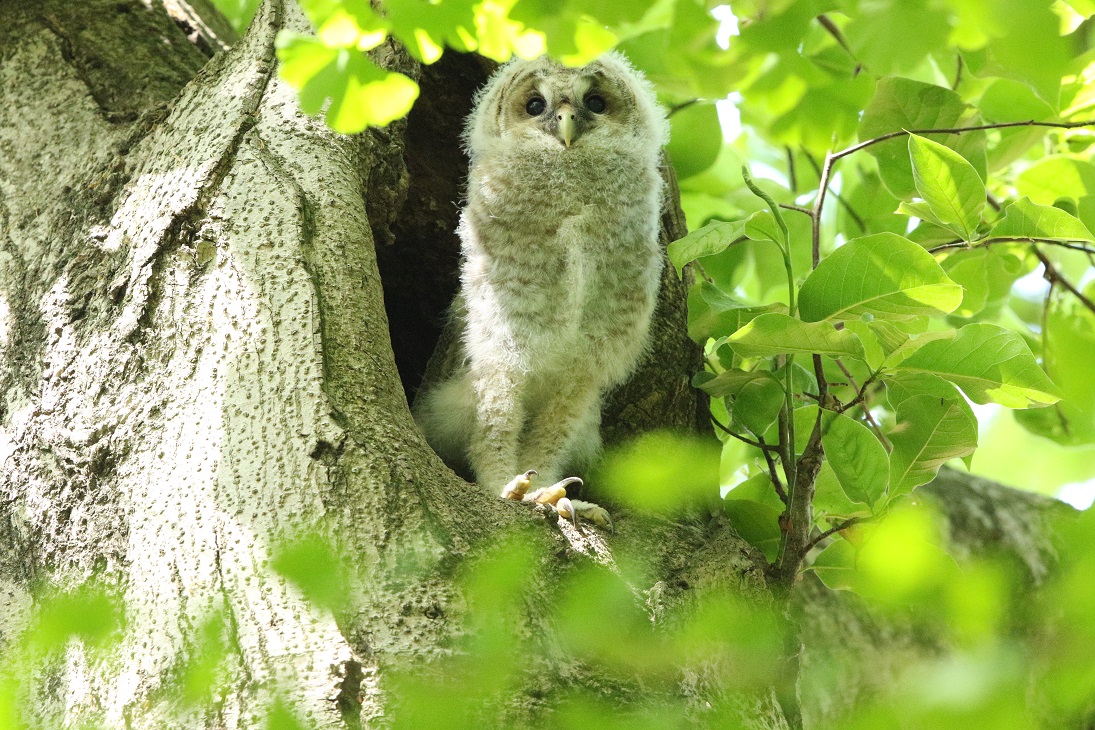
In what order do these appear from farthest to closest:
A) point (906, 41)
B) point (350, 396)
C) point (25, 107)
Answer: point (25, 107), point (350, 396), point (906, 41)

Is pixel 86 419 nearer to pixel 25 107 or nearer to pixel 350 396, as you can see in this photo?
pixel 350 396

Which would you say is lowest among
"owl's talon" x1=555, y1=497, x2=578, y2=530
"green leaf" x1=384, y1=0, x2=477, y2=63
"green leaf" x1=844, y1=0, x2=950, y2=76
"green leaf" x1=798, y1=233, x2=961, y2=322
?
"owl's talon" x1=555, y1=497, x2=578, y2=530

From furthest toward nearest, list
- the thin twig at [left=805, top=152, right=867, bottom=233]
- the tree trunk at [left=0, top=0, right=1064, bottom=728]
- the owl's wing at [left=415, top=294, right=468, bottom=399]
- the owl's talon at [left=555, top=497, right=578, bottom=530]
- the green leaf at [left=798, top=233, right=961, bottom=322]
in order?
the thin twig at [left=805, top=152, right=867, bottom=233] < the owl's wing at [left=415, top=294, right=468, bottom=399] < the owl's talon at [left=555, top=497, right=578, bottom=530] < the green leaf at [left=798, top=233, right=961, bottom=322] < the tree trunk at [left=0, top=0, right=1064, bottom=728]

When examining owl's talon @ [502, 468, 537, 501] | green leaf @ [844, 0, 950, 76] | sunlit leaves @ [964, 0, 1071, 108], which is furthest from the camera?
owl's talon @ [502, 468, 537, 501]

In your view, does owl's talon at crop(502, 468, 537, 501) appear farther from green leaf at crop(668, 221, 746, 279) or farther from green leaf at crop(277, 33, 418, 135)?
green leaf at crop(277, 33, 418, 135)

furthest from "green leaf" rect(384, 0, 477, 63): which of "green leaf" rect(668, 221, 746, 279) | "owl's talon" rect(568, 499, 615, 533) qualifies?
"owl's talon" rect(568, 499, 615, 533)

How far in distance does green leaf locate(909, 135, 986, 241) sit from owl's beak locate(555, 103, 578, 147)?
3.27ft

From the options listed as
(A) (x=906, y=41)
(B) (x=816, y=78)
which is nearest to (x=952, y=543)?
(B) (x=816, y=78)

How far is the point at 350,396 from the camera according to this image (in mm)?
1780

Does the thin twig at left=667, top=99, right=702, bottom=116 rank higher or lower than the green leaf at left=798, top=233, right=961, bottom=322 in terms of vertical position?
lower

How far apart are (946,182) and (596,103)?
120 centimetres

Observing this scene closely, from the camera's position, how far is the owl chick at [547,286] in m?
2.49

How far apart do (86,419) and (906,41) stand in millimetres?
1583

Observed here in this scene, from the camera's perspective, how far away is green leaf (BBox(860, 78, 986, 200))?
91.4 inches
